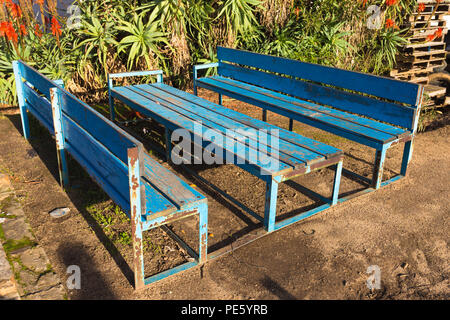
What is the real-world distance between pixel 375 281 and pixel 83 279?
1.88 m

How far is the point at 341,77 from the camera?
14.5 feet

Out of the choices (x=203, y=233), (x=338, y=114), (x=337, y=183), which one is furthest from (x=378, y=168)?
(x=203, y=233)

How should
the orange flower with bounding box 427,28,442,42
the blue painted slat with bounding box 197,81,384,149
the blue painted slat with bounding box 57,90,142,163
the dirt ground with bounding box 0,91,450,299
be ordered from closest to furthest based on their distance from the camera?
the blue painted slat with bounding box 57,90,142,163 < the dirt ground with bounding box 0,91,450,299 < the blue painted slat with bounding box 197,81,384,149 < the orange flower with bounding box 427,28,442,42

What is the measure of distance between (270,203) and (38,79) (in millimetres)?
2597

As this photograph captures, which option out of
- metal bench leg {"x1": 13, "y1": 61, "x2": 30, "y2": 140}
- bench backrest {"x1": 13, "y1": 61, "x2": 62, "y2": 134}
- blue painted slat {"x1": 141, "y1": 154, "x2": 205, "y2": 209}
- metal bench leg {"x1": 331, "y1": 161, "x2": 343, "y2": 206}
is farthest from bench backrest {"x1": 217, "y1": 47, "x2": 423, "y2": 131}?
metal bench leg {"x1": 13, "y1": 61, "x2": 30, "y2": 140}

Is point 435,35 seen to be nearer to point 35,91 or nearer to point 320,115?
point 320,115

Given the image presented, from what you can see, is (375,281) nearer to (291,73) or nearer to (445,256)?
(445,256)

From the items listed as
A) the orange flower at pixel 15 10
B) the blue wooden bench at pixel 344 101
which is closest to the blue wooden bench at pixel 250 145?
the blue wooden bench at pixel 344 101

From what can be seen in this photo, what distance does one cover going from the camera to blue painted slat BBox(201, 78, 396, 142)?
373 cm

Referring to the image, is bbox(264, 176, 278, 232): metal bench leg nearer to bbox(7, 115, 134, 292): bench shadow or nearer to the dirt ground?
the dirt ground

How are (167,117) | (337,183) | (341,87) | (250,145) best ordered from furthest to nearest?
(341,87) < (167,117) < (337,183) < (250,145)

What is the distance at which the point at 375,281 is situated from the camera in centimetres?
272

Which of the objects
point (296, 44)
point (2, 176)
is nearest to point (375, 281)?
point (2, 176)

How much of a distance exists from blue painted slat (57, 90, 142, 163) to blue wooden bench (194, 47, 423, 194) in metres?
2.17
